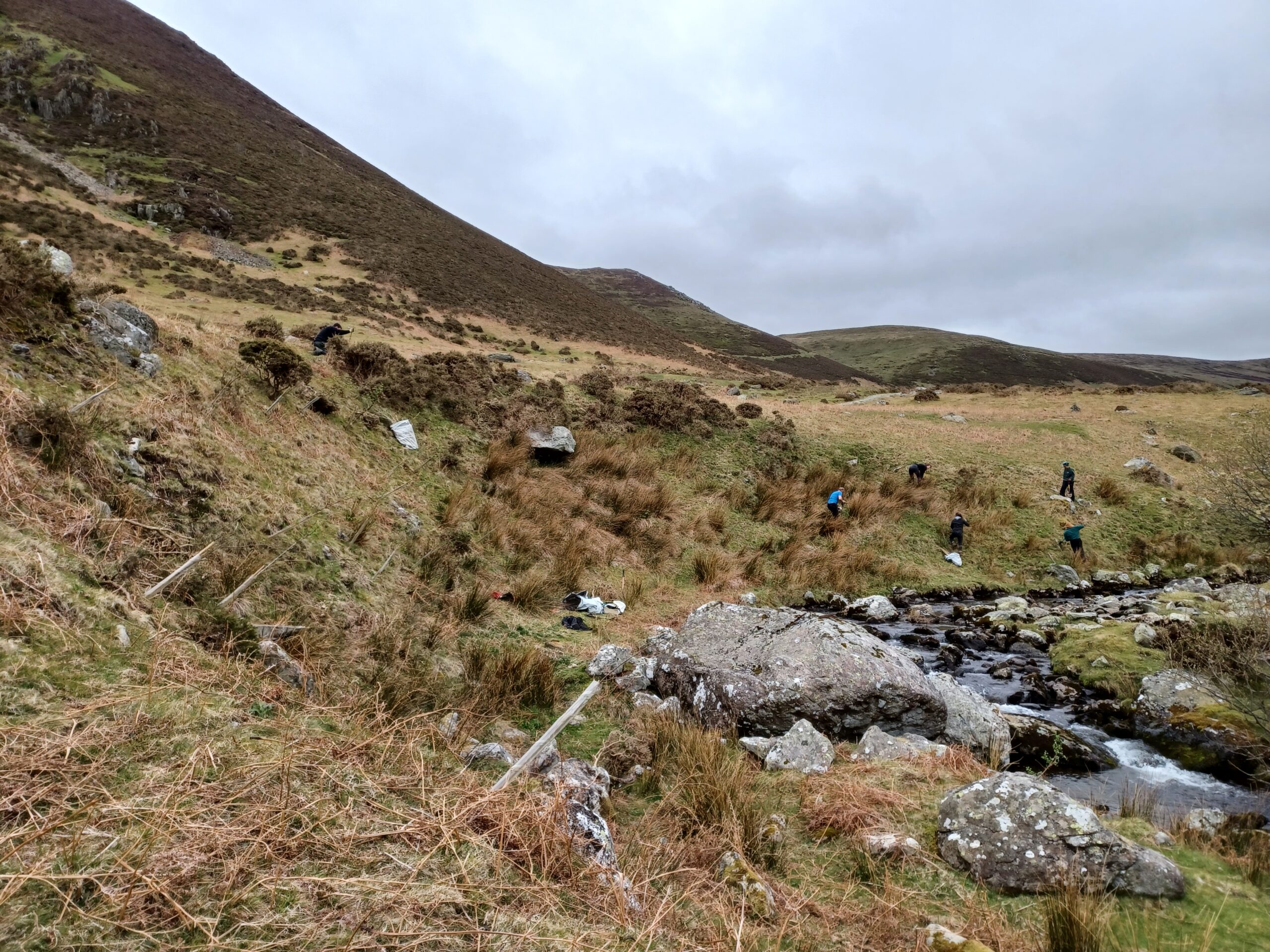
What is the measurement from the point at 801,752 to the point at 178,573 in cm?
571

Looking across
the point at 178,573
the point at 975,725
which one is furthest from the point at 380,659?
the point at 975,725

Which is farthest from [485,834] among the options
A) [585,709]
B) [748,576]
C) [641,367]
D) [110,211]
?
[110,211]

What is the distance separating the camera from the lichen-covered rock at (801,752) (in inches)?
212

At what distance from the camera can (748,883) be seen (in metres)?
3.51

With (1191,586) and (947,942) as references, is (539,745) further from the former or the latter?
(1191,586)

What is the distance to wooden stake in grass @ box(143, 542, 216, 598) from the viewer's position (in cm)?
464

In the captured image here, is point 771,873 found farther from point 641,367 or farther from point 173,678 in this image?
point 641,367

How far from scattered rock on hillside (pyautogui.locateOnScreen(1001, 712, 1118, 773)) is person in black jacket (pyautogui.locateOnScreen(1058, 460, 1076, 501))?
1270 cm

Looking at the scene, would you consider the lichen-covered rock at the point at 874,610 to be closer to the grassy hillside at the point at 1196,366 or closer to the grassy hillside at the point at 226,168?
the grassy hillside at the point at 226,168

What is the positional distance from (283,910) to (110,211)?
3860 centimetres

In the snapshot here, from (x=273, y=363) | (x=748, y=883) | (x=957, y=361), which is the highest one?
(x=957, y=361)

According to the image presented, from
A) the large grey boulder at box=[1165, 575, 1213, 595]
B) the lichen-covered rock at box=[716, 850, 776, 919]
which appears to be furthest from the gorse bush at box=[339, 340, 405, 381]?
the large grey boulder at box=[1165, 575, 1213, 595]

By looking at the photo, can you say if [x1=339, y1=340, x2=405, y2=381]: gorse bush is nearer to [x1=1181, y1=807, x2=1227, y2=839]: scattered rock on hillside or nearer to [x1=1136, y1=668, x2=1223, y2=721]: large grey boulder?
[x1=1181, y1=807, x2=1227, y2=839]: scattered rock on hillside

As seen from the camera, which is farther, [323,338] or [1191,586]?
[1191,586]
